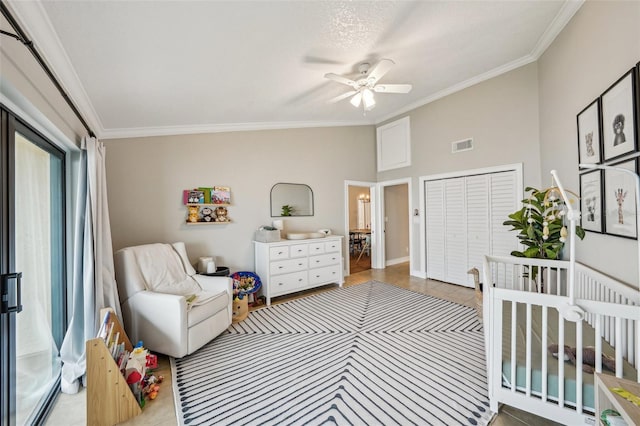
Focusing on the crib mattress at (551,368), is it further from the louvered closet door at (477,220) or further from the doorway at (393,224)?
the doorway at (393,224)

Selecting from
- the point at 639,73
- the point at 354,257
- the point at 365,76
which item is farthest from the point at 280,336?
the point at 354,257

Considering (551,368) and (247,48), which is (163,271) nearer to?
(247,48)

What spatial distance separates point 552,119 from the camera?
2869 mm

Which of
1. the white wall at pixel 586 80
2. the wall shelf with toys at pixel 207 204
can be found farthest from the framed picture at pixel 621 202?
the wall shelf with toys at pixel 207 204

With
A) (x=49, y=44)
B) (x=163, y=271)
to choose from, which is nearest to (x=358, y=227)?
(x=163, y=271)

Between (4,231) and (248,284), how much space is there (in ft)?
7.88

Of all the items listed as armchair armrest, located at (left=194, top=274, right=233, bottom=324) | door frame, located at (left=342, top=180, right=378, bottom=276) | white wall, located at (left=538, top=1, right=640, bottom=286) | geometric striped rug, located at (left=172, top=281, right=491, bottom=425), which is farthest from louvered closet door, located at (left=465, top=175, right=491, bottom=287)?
armchair armrest, located at (left=194, top=274, right=233, bottom=324)

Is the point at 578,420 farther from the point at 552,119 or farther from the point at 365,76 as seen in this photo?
the point at 365,76

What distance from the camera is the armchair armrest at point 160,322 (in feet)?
7.12

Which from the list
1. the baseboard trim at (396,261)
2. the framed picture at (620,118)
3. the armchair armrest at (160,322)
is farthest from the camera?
the baseboard trim at (396,261)

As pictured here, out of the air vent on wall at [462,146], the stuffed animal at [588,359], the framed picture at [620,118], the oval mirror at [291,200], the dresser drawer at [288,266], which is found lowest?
the stuffed animal at [588,359]

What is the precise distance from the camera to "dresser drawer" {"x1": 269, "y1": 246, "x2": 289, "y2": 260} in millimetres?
3619

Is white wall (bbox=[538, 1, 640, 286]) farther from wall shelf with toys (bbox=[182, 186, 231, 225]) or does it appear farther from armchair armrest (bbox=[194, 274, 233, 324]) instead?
wall shelf with toys (bbox=[182, 186, 231, 225])

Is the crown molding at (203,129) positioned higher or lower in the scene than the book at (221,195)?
higher
